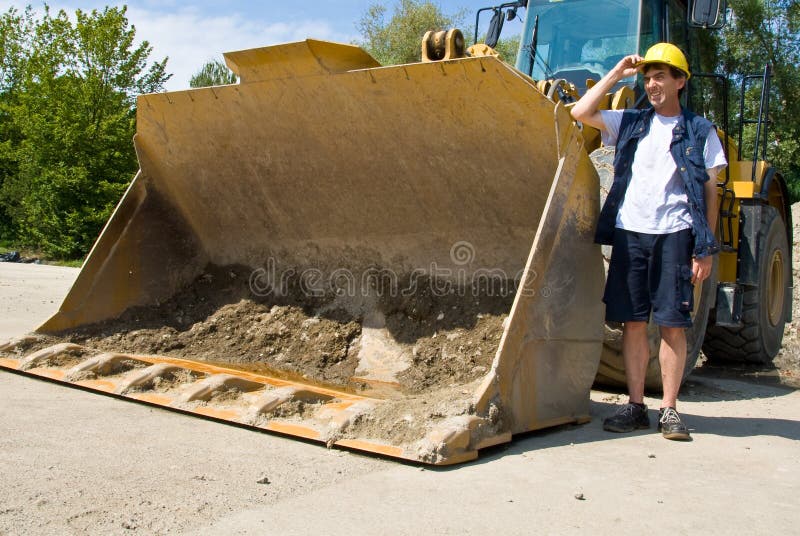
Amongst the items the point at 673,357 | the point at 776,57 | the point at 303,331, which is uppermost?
the point at 776,57

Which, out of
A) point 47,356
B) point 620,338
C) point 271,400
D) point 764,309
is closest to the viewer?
point 271,400

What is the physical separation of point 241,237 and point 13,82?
3512cm

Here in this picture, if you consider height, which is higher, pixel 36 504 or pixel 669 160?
pixel 669 160

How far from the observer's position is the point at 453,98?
3.91m

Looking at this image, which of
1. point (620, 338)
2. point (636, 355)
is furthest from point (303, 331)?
point (636, 355)

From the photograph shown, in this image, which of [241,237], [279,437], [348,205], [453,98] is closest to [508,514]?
[279,437]

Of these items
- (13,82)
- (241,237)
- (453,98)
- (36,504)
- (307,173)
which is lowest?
(36,504)

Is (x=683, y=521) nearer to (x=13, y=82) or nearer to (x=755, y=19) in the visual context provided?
(x=755, y=19)

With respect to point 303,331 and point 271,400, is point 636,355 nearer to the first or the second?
point 271,400

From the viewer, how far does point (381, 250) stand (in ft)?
15.2

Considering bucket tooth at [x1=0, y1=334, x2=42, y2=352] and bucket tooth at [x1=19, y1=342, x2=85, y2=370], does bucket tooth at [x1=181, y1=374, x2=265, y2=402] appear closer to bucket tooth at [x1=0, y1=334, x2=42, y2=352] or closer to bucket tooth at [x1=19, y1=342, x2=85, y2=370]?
bucket tooth at [x1=19, y1=342, x2=85, y2=370]

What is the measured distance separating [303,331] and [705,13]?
2.88 metres

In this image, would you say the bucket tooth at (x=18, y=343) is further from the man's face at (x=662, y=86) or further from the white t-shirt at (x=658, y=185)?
the man's face at (x=662, y=86)

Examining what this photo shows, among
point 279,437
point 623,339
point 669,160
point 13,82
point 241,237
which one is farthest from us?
point 13,82
